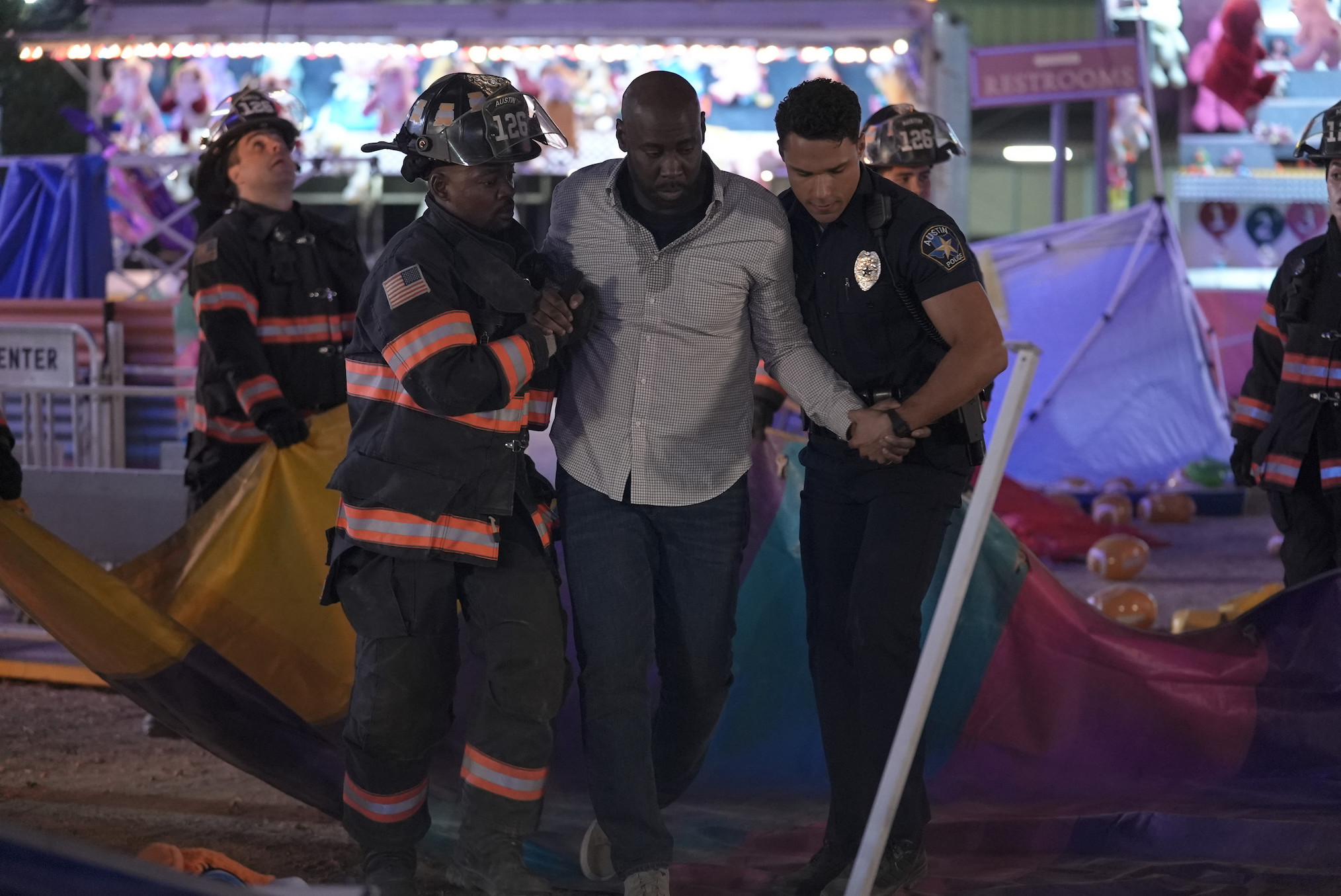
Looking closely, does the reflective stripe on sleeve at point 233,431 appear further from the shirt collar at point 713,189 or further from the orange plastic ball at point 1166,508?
the orange plastic ball at point 1166,508

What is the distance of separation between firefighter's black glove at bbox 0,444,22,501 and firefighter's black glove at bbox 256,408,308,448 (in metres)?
0.85

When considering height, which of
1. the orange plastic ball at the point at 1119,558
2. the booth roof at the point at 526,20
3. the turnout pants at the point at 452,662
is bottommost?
the orange plastic ball at the point at 1119,558

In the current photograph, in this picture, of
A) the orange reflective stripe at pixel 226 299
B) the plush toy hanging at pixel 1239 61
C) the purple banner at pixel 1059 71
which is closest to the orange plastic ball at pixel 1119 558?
the purple banner at pixel 1059 71

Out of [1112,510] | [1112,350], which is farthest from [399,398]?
[1112,350]

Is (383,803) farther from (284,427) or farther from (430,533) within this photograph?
(284,427)

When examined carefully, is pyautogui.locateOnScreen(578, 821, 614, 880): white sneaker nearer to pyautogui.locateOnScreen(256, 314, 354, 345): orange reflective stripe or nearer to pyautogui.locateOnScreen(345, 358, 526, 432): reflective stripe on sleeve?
pyautogui.locateOnScreen(345, 358, 526, 432): reflective stripe on sleeve

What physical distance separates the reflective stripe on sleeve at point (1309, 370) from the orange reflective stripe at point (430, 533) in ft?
10.2

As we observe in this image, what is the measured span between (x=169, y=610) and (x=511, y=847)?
1772mm

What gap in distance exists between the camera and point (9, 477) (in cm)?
464

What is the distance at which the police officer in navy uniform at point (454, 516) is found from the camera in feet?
12.3

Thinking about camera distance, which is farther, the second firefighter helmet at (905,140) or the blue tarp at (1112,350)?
the blue tarp at (1112,350)

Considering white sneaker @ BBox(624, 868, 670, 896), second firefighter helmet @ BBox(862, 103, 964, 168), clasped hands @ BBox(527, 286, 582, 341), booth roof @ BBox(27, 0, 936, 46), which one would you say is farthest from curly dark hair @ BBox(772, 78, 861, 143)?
booth roof @ BBox(27, 0, 936, 46)

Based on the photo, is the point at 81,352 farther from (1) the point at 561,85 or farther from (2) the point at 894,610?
(2) the point at 894,610

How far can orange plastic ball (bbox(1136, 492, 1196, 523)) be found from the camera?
39.5 feet
